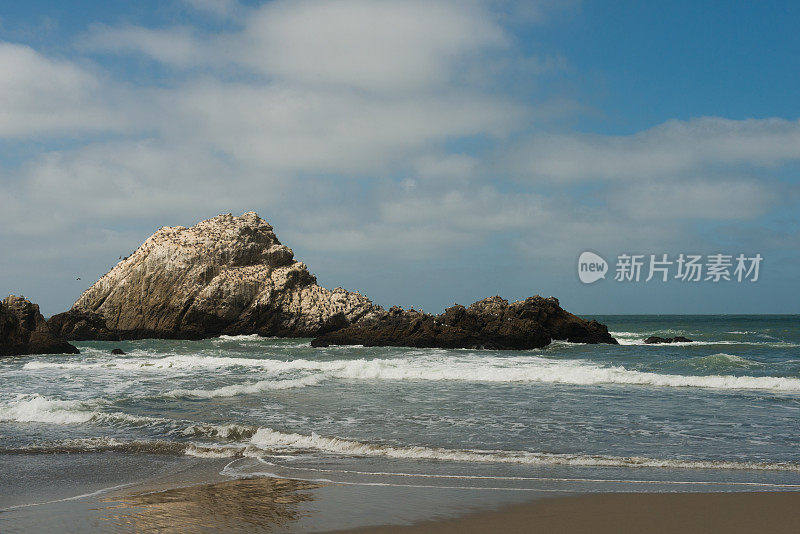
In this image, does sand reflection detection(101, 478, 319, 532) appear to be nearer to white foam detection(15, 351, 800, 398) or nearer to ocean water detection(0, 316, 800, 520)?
ocean water detection(0, 316, 800, 520)

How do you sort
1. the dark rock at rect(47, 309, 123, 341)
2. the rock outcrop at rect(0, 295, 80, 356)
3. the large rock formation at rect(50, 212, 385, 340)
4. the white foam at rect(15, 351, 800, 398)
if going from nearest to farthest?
the white foam at rect(15, 351, 800, 398)
the rock outcrop at rect(0, 295, 80, 356)
the dark rock at rect(47, 309, 123, 341)
the large rock formation at rect(50, 212, 385, 340)

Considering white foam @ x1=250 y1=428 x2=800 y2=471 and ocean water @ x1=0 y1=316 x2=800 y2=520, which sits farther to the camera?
white foam @ x1=250 y1=428 x2=800 y2=471

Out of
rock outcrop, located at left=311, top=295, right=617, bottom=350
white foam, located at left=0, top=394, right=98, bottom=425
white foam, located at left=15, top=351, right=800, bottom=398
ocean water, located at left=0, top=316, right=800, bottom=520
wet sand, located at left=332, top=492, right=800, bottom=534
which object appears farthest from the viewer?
rock outcrop, located at left=311, top=295, right=617, bottom=350

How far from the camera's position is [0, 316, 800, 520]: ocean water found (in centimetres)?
766

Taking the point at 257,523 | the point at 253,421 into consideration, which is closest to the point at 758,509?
the point at 257,523

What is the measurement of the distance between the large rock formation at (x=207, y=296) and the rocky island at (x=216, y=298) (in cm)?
7

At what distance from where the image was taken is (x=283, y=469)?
802cm

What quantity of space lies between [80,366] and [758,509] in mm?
24660

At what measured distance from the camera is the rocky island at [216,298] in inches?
1754

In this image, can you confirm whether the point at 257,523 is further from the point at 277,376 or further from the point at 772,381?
the point at 772,381

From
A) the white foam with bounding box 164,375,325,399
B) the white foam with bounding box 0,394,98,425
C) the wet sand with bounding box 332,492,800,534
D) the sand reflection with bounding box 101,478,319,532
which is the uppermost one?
the wet sand with bounding box 332,492,800,534

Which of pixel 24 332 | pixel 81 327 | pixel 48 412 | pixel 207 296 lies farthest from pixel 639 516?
pixel 81 327

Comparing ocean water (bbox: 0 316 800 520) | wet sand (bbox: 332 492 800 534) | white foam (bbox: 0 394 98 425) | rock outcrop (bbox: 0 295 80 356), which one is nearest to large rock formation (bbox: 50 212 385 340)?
rock outcrop (bbox: 0 295 80 356)

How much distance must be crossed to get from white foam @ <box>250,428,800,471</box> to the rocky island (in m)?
28.8
